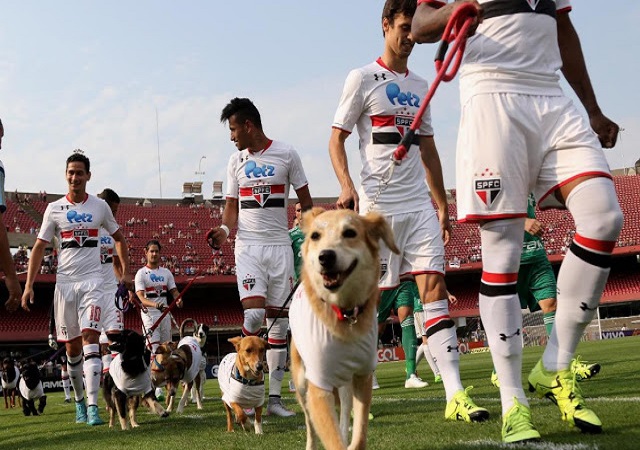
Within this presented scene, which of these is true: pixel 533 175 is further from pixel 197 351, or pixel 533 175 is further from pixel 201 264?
pixel 201 264

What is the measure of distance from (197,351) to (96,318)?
1.70 metres

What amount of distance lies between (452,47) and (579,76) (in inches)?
46.0

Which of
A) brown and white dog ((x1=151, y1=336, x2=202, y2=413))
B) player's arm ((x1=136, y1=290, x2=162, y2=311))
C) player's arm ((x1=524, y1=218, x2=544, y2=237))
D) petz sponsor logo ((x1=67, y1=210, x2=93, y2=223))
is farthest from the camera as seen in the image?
player's arm ((x1=136, y1=290, x2=162, y2=311))

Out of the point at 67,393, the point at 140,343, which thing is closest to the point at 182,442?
the point at 140,343

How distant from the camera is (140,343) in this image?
771 centimetres

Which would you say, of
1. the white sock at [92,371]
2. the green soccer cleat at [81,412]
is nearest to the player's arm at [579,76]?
the white sock at [92,371]

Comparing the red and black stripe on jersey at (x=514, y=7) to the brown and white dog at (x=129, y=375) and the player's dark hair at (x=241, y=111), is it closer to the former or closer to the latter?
the player's dark hair at (x=241, y=111)

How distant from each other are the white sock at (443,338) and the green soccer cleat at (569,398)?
1.26 meters

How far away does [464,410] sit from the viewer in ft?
15.9

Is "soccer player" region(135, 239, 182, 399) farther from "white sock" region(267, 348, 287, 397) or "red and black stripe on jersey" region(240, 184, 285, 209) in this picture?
"red and black stripe on jersey" region(240, 184, 285, 209)

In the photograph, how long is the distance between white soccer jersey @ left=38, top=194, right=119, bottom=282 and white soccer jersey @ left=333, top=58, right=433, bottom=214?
4.43 metres

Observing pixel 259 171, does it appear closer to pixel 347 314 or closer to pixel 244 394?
pixel 244 394

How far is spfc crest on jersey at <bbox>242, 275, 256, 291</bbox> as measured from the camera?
726 centimetres

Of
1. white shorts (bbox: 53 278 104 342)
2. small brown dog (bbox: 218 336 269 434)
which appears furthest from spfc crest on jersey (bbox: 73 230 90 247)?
small brown dog (bbox: 218 336 269 434)
